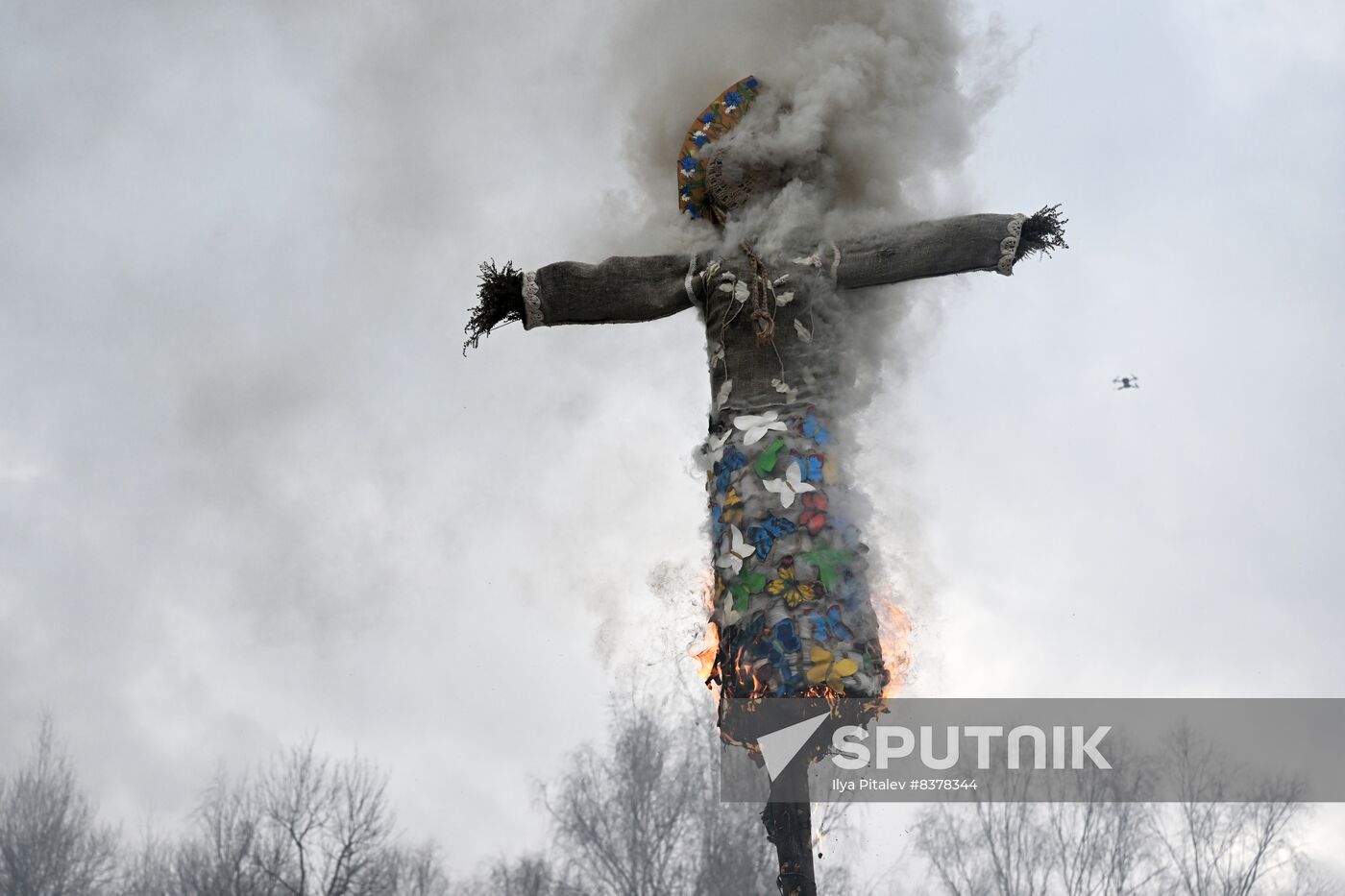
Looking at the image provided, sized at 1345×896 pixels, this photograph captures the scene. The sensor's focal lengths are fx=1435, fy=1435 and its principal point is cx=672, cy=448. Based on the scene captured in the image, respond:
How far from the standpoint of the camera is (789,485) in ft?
18.5

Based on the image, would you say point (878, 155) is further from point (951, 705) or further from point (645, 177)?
point (951, 705)

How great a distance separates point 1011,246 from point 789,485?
1.38 metres

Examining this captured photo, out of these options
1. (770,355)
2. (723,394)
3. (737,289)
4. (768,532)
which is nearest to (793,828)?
(768,532)

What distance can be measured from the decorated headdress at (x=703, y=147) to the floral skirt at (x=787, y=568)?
3.83 feet

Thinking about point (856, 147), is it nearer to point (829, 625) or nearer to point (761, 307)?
point (761, 307)

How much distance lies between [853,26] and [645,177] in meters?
1.19

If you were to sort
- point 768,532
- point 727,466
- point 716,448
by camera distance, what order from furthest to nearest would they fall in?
point 716,448
point 727,466
point 768,532

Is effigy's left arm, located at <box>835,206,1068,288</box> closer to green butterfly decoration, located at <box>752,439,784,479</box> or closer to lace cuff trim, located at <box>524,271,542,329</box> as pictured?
green butterfly decoration, located at <box>752,439,784,479</box>

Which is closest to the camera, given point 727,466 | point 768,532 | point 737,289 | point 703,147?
point 768,532

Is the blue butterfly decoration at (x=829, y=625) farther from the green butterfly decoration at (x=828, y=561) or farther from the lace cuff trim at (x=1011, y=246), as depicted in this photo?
the lace cuff trim at (x=1011, y=246)

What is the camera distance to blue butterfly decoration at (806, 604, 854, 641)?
17.6ft

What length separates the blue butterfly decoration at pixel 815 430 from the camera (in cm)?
575

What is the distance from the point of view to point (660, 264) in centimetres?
620

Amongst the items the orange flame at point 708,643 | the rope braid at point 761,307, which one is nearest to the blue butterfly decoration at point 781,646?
the orange flame at point 708,643
